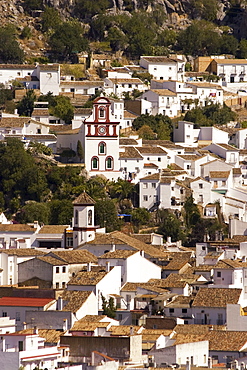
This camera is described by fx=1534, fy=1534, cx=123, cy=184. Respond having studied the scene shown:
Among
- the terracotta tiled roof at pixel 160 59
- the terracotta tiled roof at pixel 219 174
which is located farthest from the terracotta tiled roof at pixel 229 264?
the terracotta tiled roof at pixel 160 59

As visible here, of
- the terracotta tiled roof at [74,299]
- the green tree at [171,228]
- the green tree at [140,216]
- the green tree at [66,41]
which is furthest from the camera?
the green tree at [66,41]

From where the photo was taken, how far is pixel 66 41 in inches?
4429

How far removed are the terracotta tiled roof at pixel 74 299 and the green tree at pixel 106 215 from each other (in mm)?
16813

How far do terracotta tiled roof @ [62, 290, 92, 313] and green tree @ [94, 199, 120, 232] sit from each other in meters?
16.8

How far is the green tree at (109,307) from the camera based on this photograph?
64938 mm

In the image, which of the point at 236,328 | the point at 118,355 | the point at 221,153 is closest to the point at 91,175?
the point at 221,153

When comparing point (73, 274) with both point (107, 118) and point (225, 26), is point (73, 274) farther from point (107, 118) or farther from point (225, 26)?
point (225, 26)

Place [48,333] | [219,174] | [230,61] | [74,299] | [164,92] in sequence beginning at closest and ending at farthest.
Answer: [48,333] → [74,299] → [219,174] → [164,92] → [230,61]

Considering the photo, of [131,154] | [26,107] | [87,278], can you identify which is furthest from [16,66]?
[87,278]

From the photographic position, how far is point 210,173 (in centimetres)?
8894

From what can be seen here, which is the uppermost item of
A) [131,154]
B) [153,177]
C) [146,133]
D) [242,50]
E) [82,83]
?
[242,50]

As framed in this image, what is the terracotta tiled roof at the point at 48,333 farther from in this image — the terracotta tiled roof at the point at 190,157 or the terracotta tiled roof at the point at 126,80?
the terracotta tiled roof at the point at 126,80

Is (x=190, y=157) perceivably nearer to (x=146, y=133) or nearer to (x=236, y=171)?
(x=236, y=171)

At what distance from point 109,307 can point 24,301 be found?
3.84 metres
